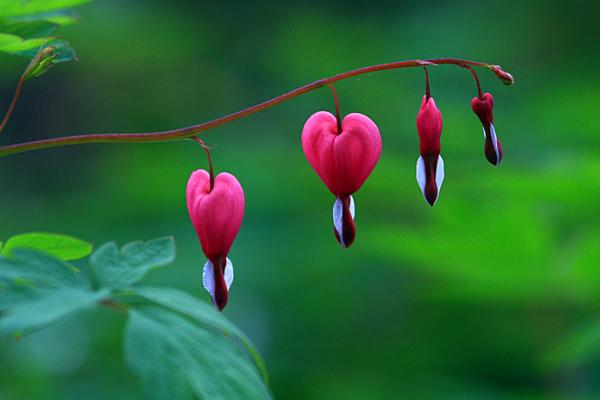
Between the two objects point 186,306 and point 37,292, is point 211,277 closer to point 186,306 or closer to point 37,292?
point 186,306

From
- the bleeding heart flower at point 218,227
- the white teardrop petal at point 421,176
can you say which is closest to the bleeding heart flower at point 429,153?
the white teardrop petal at point 421,176

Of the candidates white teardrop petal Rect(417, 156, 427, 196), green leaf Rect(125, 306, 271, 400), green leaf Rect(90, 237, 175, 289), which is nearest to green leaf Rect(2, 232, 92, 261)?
green leaf Rect(90, 237, 175, 289)

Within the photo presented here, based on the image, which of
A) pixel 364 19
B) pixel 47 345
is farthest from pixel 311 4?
pixel 47 345

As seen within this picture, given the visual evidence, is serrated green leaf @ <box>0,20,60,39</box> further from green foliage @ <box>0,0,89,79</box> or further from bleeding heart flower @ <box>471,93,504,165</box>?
bleeding heart flower @ <box>471,93,504,165</box>

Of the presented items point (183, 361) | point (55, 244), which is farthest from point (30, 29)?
point (183, 361)

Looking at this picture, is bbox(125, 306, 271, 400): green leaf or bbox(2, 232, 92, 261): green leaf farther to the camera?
bbox(2, 232, 92, 261): green leaf

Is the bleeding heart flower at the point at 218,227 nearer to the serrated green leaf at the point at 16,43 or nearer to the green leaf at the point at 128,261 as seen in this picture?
the green leaf at the point at 128,261
